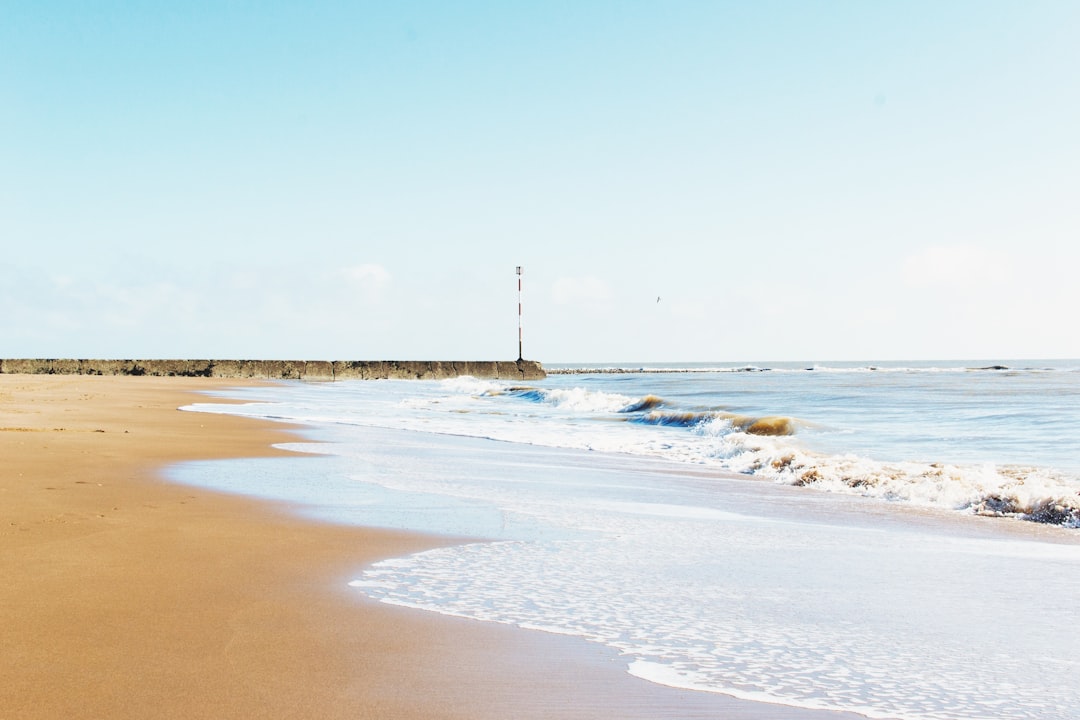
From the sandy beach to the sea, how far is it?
9.6 inches

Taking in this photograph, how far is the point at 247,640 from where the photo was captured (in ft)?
11.8

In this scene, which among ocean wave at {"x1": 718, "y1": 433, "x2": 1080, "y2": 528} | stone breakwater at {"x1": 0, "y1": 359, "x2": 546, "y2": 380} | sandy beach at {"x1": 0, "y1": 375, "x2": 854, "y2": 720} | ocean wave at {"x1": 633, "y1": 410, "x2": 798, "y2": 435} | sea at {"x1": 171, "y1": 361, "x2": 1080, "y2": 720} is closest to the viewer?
sandy beach at {"x1": 0, "y1": 375, "x2": 854, "y2": 720}

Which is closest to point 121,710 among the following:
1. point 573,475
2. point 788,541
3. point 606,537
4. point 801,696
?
point 801,696

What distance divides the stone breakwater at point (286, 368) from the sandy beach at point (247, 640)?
63.0 meters

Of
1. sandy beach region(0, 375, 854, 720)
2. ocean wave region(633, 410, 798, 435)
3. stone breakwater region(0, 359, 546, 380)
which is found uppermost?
stone breakwater region(0, 359, 546, 380)

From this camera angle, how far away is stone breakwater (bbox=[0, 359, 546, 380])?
70.2m

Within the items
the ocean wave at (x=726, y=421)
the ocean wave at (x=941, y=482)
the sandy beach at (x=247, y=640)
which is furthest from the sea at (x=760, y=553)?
the ocean wave at (x=726, y=421)

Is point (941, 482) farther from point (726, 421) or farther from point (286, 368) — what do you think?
point (286, 368)

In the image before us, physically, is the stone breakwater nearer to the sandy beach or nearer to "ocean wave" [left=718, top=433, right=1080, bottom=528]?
"ocean wave" [left=718, top=433, right=1080, bottom=528]

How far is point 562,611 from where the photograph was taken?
423cm

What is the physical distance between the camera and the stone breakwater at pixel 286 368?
7019 cm

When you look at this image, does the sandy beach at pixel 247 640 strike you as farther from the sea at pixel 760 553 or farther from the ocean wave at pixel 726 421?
the ocean wave at pixel 726 421

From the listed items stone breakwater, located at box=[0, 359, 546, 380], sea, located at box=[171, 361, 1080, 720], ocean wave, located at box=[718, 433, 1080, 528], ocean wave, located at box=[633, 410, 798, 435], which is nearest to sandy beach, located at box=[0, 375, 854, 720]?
sea, located at box=[171, 361, 1080, 720]

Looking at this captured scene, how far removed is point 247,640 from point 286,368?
234 feet
